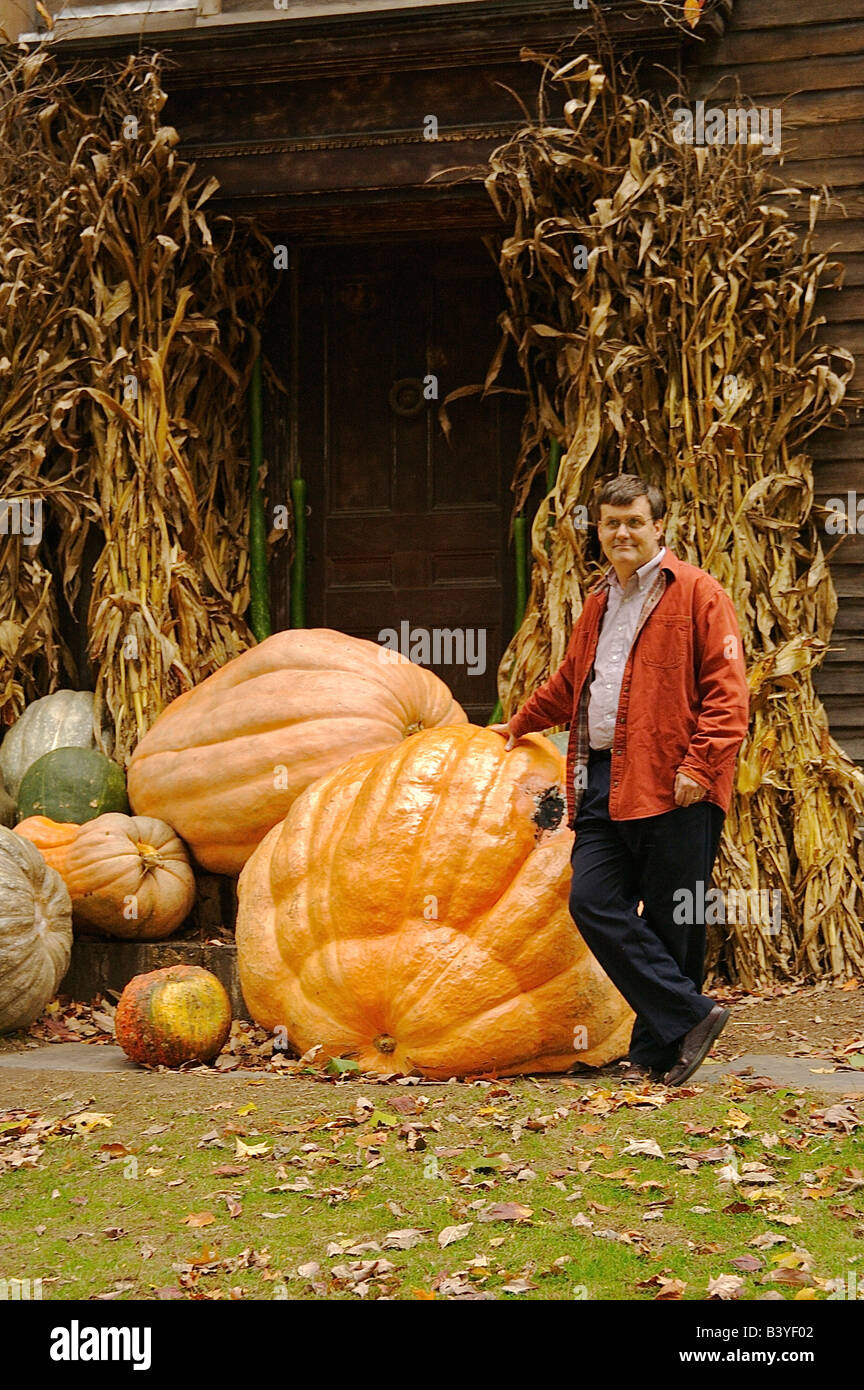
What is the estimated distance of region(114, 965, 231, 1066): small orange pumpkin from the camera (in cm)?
452

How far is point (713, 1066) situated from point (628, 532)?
1680 mm

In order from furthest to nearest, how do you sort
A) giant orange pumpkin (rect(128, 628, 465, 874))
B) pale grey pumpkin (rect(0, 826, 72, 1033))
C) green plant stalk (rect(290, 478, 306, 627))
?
green plant stalk (rect(290, 478, 306, 627))
giant orange pumpkin (rect(128, 628, 465, 874))
pale grey pumpkin (rect(0, 826, 72, 1033))

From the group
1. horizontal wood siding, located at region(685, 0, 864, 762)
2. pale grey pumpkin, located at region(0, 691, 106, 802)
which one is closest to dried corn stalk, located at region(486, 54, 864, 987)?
horizontal wood siding, located at region(685, 0, 864, 762)

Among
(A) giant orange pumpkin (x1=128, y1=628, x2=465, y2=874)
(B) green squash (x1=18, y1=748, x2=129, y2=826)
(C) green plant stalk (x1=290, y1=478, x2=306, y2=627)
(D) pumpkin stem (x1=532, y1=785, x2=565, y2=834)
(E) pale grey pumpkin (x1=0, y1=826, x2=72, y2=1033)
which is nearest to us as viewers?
(D) pumpkin stem (x1=532, y1=785, x2=565, y2=834)

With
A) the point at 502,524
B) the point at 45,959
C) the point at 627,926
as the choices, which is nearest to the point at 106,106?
the point at 502,524

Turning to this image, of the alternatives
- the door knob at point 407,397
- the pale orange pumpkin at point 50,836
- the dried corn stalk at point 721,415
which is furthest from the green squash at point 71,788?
the door knob at point 407,397

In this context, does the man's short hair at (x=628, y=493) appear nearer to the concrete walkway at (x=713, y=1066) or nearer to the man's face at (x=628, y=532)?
the man's face at (x=628, y=532)

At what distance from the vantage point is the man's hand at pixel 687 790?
3.99 m

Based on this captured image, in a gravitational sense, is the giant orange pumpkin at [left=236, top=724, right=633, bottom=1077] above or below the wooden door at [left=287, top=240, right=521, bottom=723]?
below

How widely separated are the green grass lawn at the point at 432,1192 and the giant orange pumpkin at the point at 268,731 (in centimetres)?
142

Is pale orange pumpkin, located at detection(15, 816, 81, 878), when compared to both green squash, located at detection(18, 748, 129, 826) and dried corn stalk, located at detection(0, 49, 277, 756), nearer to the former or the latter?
green squash, located at detection(18, 748, 129, 826)

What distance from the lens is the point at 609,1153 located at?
3.39 meters

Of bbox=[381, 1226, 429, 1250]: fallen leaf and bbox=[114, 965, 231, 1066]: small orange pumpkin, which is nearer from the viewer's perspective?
bbox=[381, 1226, 429, 1250]: fallen leaf

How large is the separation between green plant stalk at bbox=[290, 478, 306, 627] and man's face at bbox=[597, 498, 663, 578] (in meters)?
3.28
